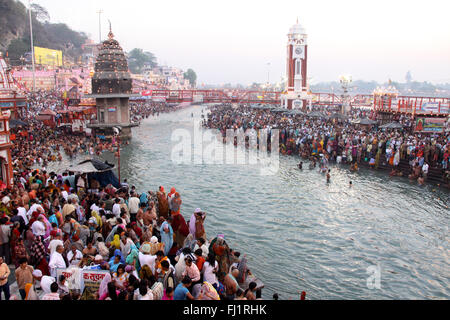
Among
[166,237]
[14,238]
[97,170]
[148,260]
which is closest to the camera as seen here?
[148,260]

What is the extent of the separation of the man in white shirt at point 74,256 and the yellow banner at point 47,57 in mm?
90954

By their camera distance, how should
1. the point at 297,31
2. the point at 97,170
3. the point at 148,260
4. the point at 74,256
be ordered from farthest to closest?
the point at 297,31
the point at 97,170
the point at 74,256
the point at 148,260

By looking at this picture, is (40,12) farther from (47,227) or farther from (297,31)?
(47,227)

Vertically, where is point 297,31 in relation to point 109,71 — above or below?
above

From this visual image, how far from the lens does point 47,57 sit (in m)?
93.8

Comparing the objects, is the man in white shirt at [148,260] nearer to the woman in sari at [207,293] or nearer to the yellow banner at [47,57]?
the woman in sari at [207,293]

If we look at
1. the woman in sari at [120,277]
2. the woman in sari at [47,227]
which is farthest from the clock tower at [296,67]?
the woman in sari at [120,277]

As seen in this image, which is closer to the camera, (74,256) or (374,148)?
(74,256)

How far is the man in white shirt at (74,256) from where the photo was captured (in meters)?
7.71

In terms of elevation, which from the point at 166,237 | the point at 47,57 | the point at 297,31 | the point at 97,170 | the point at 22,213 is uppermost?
the point at 47,57

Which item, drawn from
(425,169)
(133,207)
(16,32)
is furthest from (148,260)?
(16,32)

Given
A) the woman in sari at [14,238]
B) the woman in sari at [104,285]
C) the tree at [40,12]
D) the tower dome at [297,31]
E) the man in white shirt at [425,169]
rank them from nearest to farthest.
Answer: the woman in sari at [104,285] < the woman in sari at [14,238] < the man in white shirt at [425,169] < the tower dome at [297,31] < the tree at [40,12]

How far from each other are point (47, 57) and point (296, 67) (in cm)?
7015
